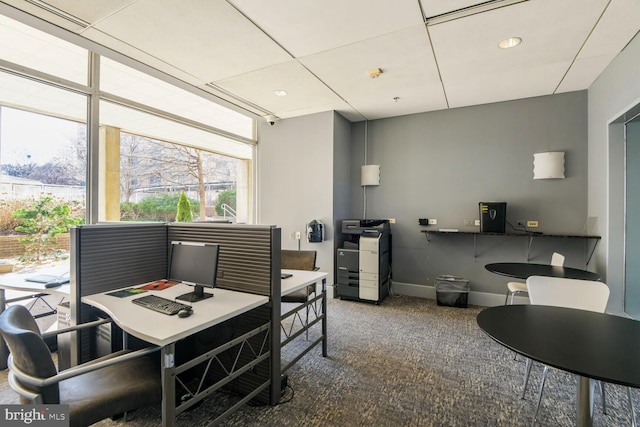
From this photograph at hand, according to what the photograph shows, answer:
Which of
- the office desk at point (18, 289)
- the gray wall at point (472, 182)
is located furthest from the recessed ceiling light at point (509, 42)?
the office desk at point (18, 289)

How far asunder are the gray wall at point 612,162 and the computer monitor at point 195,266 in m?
3.87

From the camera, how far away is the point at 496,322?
154 centimetres

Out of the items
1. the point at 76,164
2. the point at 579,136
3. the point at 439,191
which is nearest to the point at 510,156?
the point at 579,136

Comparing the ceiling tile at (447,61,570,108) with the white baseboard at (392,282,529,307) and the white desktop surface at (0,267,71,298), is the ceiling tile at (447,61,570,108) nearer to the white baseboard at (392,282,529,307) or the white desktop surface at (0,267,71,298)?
the white baseboard at (392,282,529,307)

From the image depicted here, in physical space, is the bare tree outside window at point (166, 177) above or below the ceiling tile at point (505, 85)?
below

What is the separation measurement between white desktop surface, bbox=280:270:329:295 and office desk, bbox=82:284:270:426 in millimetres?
267

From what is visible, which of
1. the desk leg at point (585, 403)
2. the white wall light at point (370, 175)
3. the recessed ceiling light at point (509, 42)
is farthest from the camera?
the white wall light at point (370, 175)

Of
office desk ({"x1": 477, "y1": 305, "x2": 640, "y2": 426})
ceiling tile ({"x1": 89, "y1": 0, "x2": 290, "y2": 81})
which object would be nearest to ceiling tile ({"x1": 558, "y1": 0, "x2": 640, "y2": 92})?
office desk ({"x1": 477, "y1": 305, "x2": 640, "y2": 426})

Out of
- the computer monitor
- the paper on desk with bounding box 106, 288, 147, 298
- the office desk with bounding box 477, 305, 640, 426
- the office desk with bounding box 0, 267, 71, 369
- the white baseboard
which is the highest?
the computer monitor

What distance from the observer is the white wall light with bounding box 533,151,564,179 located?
12.4 feet

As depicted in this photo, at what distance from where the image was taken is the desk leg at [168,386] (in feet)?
4.52

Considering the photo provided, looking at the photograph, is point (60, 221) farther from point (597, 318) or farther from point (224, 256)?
point (597, 318)

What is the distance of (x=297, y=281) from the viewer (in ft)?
8.17

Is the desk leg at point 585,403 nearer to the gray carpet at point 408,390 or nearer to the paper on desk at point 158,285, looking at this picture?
the gray carpet at point 408,390
